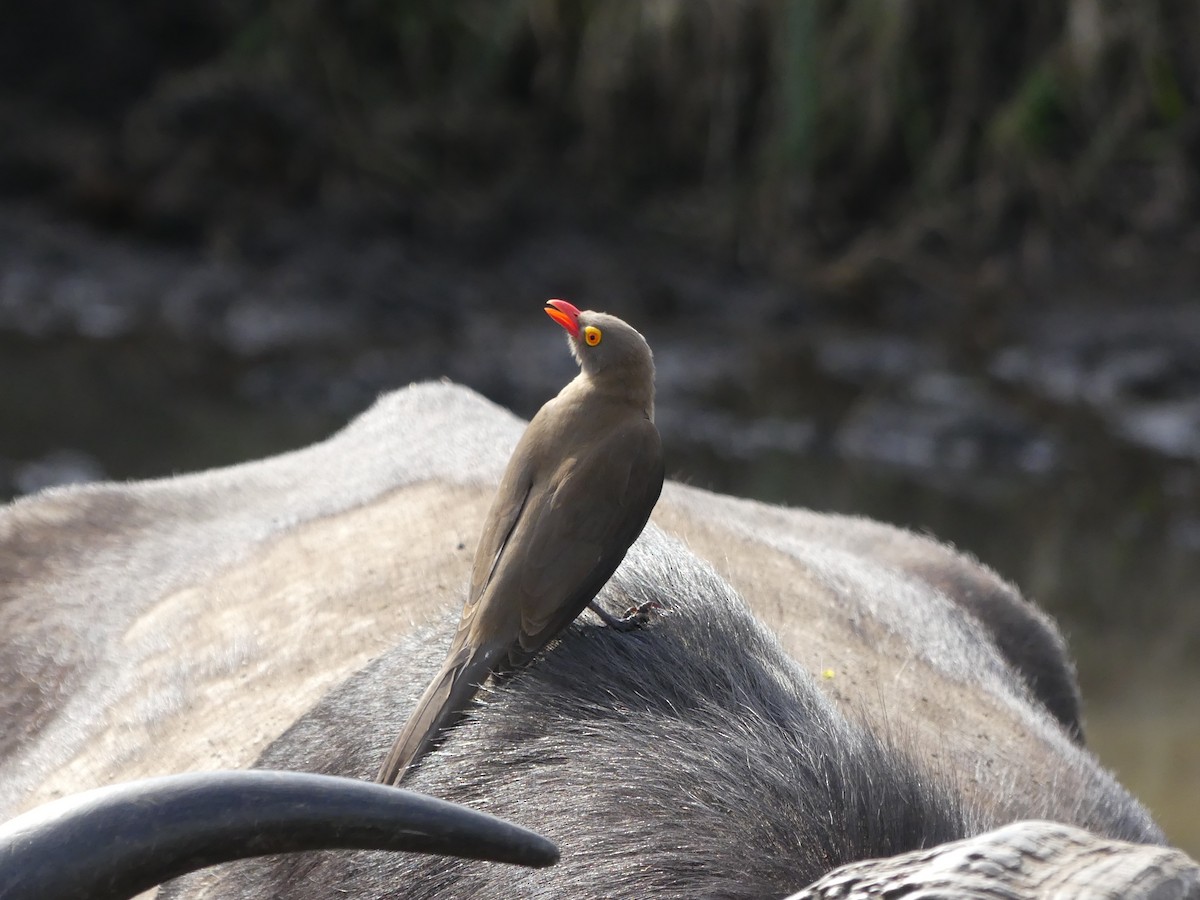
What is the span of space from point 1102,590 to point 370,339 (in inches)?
200

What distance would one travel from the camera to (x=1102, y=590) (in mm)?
7941

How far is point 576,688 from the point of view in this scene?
82.9 inches

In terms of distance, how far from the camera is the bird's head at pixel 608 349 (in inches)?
82.9

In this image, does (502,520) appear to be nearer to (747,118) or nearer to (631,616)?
(631,616)

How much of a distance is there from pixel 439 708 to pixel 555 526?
270 mm

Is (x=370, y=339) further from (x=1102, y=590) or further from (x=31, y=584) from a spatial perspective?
(x=31, y=584)

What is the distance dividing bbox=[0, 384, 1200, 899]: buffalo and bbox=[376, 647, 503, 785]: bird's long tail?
4cm

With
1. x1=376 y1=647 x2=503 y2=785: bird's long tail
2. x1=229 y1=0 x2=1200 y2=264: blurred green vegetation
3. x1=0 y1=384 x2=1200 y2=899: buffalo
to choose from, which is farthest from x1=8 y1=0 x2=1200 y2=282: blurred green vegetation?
x1=376 y1=647 x2=503 y2=785: bird's long tail

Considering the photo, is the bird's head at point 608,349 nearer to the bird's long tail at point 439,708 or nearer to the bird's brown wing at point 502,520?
the bird's brown wing at point 502,520

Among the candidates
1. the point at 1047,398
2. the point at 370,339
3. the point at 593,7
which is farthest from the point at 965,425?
the point at 593,7

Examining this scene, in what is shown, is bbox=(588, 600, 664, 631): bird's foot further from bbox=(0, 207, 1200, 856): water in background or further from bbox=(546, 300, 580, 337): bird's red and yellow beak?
bbox=(0, 207, 1200, 856): water in background

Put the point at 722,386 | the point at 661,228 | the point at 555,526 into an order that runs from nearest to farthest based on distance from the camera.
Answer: the point at 555,526 → the point at 722,386 → the point at 661,228

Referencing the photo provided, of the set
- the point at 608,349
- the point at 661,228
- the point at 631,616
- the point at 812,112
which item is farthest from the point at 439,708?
the point at 661,228

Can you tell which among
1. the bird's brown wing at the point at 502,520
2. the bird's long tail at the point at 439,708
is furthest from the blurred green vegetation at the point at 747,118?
the bird's long tail at the point at 439,708
